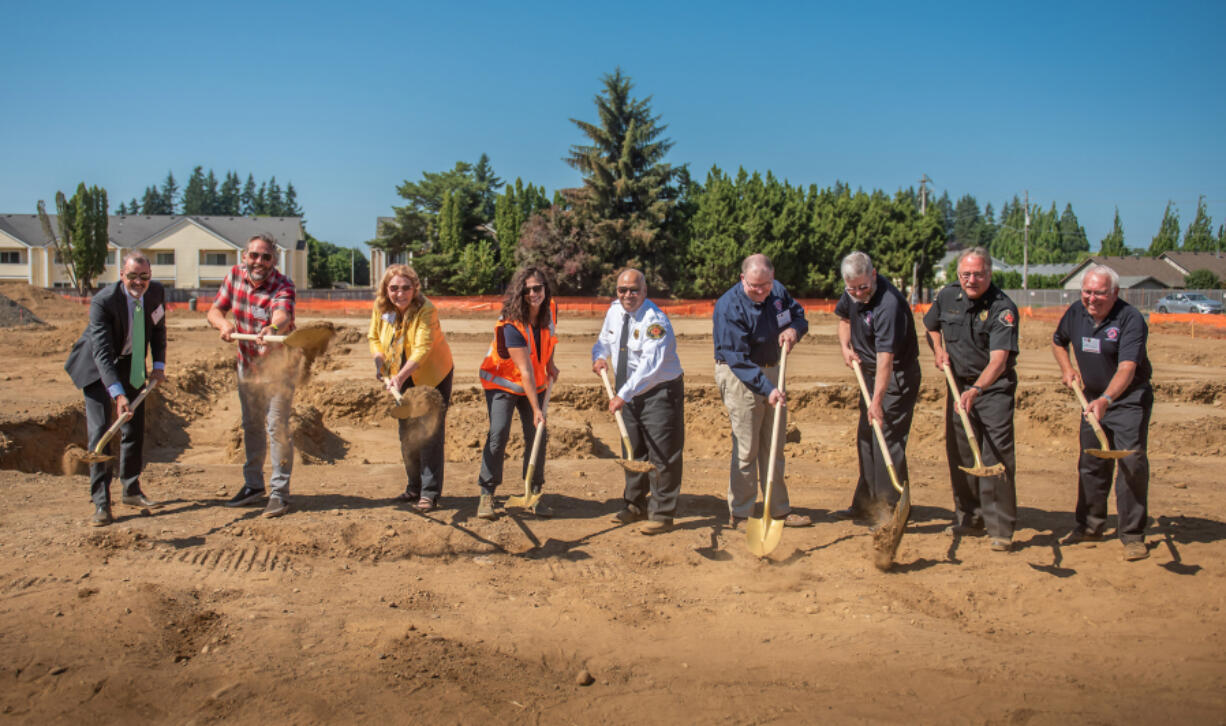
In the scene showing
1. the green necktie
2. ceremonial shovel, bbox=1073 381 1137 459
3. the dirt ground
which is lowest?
the dirt ground

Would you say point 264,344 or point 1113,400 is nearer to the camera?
point 1113,400

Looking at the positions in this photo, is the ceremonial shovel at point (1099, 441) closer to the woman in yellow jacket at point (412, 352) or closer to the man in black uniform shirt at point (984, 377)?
the man in black uniform shirt at point (984, 377)

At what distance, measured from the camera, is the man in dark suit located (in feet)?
17.7

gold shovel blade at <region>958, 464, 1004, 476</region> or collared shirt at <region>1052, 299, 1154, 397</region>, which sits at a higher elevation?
collared shirt at <region>1052, 299, 1154, 397</region>

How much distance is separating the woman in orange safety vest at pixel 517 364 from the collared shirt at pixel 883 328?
199cm

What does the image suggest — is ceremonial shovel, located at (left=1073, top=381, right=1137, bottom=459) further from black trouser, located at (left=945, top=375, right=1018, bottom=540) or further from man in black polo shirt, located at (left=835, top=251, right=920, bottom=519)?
man in black polo shirt, located at (left=835, top=251, right=920, bottom=519)

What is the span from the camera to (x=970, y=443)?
5332 millimetres

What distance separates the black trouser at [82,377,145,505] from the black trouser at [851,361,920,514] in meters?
4.97

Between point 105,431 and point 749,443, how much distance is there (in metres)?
4.34

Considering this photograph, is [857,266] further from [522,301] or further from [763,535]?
[522,301]

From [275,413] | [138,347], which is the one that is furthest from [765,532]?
[138,347]

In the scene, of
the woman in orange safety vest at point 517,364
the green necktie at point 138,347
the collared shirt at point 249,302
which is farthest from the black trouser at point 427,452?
the green necktie at point 138,347

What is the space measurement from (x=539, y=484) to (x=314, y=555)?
5.29 feet

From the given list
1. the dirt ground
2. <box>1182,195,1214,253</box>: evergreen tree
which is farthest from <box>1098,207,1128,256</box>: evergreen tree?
the dirt ground
